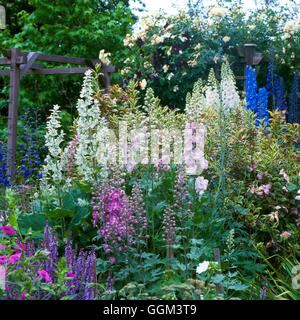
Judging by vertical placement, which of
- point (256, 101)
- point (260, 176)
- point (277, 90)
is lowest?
point (260, 176)

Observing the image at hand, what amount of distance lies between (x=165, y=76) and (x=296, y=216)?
522 centimetres

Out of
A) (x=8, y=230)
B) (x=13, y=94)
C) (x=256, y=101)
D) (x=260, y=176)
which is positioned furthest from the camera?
(x=13, y=94)

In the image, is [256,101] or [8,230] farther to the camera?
[256,101]

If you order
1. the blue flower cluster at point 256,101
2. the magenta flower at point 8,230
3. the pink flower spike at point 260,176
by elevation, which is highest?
the blue flower cluster at point 256,101

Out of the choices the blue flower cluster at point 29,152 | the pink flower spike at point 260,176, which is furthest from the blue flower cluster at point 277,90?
the blue flower cluster at point 29,152

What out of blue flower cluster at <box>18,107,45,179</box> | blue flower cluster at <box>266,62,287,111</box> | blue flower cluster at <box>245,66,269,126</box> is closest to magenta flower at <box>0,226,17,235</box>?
blue flower cluster at <box>18,107,45,179</box>

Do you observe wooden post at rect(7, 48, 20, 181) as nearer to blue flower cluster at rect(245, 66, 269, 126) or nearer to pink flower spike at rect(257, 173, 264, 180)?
blue flower cluster at rect(245, 66, 269, 126)

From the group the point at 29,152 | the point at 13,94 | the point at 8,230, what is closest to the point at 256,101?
the point at 29,152

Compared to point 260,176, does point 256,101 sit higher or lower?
higher

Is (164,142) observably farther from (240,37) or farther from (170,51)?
(240,37)

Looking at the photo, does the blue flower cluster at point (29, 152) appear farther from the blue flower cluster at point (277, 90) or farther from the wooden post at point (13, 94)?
the blue flower cluster at point (277, 90)

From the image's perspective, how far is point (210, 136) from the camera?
370 centimetres

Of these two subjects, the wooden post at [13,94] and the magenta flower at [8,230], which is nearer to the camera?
the magenta flower at [8,230]

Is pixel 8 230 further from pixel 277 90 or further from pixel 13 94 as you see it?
pixel 277 90
